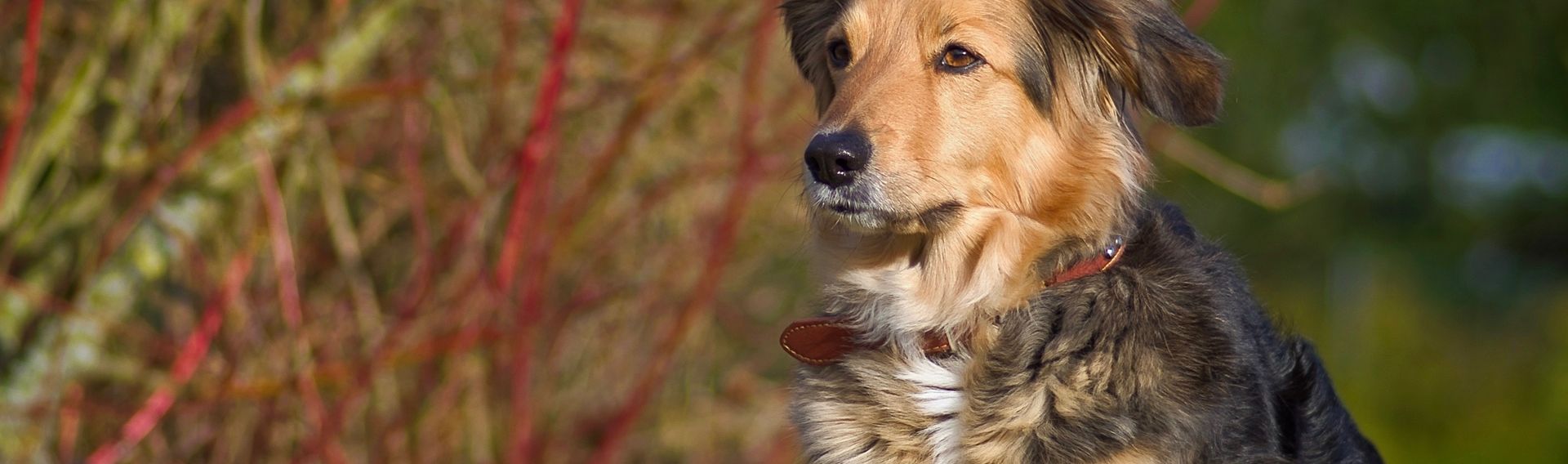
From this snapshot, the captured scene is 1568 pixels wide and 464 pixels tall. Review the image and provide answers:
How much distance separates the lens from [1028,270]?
3.28 meters

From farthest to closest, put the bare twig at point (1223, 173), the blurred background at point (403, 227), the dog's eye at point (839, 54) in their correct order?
the bare twig at point (1223, 173) → the blurred background at point (403, 227) → the dog's eye at point (839, 54)

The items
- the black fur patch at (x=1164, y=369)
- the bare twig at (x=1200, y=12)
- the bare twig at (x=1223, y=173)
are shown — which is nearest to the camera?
the black fur patch at (x=1164, y=369)

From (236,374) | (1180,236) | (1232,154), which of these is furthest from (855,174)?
(1232,154)

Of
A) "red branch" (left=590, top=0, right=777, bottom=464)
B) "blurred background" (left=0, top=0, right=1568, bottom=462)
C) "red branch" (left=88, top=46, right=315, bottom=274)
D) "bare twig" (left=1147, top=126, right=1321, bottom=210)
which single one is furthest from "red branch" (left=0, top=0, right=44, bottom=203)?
"bare twig" (left=1147, top=126, right=1321, bottom=210)

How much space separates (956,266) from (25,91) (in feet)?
7.14

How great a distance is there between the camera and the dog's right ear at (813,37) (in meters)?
3.85

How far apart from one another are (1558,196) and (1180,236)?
1569 centimetres

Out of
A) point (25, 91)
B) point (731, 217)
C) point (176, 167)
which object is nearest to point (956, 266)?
point (731, 217)

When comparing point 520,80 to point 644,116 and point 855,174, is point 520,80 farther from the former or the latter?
point 855,174

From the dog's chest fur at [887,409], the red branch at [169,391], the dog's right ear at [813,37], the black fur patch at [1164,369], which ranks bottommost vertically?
the red branch at [169,391]

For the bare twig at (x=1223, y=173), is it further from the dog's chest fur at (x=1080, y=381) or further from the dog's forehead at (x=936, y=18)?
the dog's chest fur at (x=1080, y=381)

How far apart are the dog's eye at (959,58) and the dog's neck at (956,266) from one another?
0.32 m

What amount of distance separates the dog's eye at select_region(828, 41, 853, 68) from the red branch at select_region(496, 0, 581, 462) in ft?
2.07

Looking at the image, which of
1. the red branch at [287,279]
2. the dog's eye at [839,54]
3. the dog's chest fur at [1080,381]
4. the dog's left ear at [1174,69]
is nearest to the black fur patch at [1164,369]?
the dog's chest fur at [1080,381]
